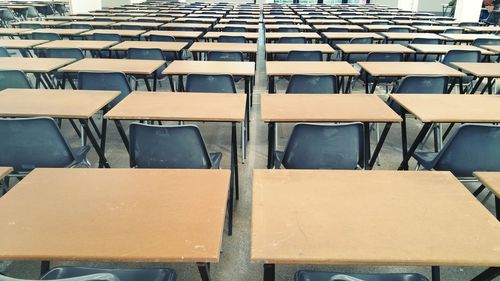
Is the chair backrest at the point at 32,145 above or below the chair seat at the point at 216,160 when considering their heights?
above

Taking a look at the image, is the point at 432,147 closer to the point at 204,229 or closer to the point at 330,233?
the point at 330,233

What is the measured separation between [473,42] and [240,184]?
545 cm

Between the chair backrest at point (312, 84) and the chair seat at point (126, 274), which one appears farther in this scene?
the chair backrest at point (312, 84)

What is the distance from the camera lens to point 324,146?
6.72 ft

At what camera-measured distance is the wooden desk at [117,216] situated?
40.9 inches

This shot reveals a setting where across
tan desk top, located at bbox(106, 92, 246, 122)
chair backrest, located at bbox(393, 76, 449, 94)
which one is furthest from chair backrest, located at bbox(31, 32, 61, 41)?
chair backrest, located at bbox(393, 76, 449, 94)

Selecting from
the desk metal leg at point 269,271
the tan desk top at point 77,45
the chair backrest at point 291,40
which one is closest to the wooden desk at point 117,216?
the desk metal leg at point 269,271

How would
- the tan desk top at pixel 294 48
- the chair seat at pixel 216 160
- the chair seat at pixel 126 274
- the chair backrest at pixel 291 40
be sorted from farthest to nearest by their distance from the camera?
the chair backrest at pixel 291 40 < the tan desk top at pixel 294 48 < the chair seat at pixel 216 160 < the chair seat at pixel 126 274

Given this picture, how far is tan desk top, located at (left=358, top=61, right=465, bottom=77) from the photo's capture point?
339cm

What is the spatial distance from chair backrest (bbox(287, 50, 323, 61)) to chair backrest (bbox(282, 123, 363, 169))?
2578 millimetres

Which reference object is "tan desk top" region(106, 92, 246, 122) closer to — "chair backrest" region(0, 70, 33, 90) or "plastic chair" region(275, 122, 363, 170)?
"plastic chair" region(275, 122, 363, 170)

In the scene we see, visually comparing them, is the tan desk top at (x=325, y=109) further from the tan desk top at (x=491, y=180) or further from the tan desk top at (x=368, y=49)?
the tan desk top at (x=368, y=49)

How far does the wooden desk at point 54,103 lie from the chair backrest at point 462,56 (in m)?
4.29

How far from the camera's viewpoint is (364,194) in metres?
1.35
